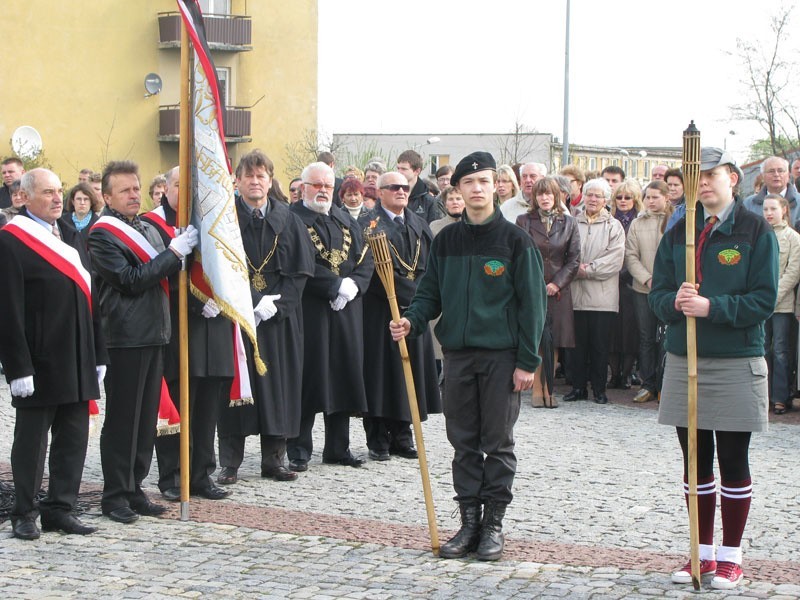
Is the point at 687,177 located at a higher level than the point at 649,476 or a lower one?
higher

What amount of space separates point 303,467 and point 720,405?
13.7 feet

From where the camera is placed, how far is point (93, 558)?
7.19 meters

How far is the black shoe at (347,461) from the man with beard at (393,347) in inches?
9.6

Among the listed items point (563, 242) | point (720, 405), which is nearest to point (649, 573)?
point (720, 405)

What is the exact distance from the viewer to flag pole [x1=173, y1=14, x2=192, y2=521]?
8188mm

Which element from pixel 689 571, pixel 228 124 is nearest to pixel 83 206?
pixel 689 571

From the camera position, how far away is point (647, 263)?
13602mm

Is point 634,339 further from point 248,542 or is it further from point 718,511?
point 248,542

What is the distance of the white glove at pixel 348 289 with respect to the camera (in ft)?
33.0

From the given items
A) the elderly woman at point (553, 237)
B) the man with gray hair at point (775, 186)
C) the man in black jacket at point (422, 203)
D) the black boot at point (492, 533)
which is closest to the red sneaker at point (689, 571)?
the black boot at point (492, 533)

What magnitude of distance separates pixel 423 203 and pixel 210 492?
6359mm

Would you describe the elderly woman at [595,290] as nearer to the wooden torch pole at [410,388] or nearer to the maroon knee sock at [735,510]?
the wooden torch pole at [410,388]

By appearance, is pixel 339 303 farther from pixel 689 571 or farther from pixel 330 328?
pixel 689 571

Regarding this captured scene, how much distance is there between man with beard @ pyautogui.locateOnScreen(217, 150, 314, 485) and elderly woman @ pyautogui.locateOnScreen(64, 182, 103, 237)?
600cm
